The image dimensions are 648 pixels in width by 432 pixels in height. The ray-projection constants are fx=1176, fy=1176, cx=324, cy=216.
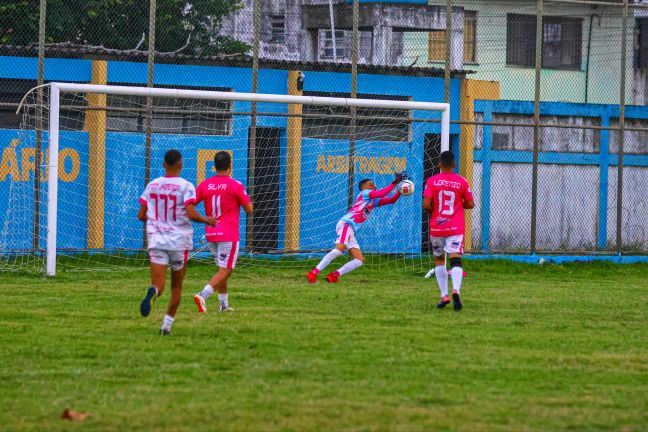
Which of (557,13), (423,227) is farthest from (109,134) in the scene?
(557,13)

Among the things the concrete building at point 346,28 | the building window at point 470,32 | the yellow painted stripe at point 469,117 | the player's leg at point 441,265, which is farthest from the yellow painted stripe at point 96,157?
the building window at point 470,32

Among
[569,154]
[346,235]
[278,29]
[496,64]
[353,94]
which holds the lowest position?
[346,235]

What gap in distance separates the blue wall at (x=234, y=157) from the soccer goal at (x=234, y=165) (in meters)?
0.02

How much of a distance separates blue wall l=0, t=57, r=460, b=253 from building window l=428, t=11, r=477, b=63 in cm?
458

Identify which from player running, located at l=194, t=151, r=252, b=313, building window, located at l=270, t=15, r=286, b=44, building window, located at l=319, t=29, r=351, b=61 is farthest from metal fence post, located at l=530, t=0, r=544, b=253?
player running, located at l=194, t=151, r=252, b=313

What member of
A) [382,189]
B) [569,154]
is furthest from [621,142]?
[382,189]

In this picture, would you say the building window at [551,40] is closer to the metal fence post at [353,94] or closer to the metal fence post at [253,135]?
the metal fence post at [353,94]

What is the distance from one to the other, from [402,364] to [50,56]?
41.7 ft

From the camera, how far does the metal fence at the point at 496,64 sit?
20266 millimetres

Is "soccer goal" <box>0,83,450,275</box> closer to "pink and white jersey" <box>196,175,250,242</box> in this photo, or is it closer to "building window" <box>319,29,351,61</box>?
"pink and white jersey" <box>196,175,250,242</box>

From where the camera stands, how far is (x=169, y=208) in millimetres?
11070

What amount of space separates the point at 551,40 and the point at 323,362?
79.7 ft

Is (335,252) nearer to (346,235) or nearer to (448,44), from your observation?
(346,235)

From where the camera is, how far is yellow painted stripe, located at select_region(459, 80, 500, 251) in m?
22.8
